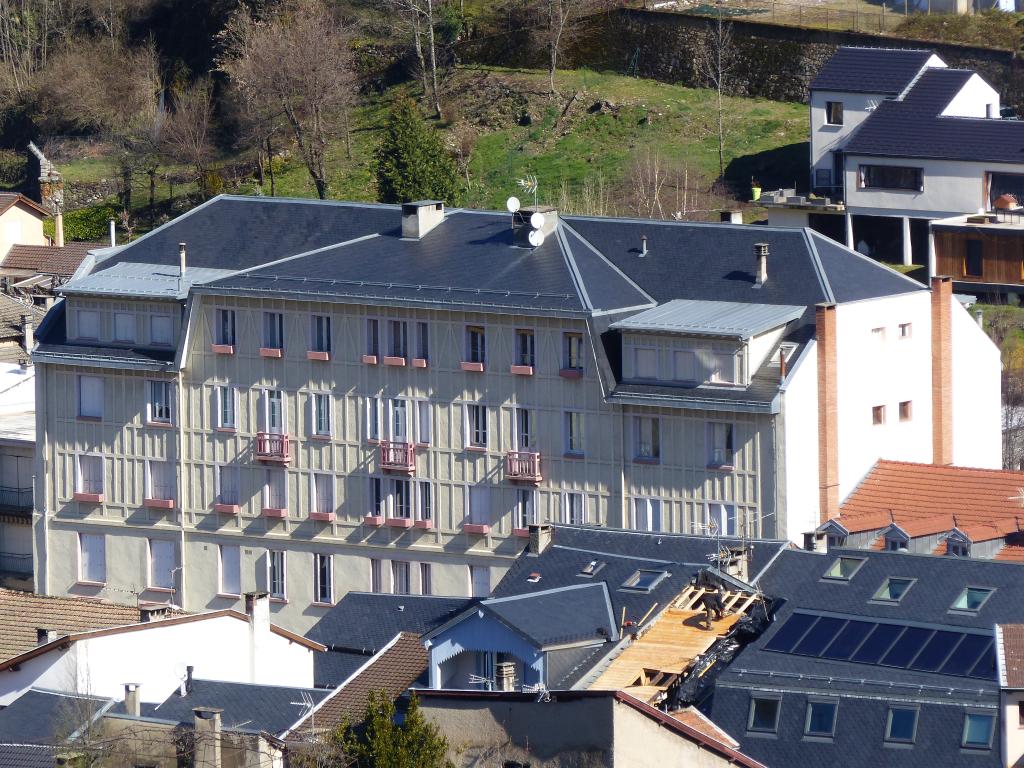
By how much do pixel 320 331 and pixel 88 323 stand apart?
6922mm

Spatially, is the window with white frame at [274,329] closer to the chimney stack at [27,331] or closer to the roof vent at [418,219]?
the roof vent at [418,219]

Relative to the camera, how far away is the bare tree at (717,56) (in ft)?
359

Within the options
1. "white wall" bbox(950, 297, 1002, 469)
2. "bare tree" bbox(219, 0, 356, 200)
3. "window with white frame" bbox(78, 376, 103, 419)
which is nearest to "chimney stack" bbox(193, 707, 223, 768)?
"window with white frame" bbox(78, 376, 103, 419)

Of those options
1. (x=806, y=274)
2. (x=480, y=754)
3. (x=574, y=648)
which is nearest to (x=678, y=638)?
(x=574, y=648)

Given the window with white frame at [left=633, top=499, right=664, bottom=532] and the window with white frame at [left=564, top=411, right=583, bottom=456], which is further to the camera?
the window with white frame at [left=564, top=411, right=583, bottom=456]

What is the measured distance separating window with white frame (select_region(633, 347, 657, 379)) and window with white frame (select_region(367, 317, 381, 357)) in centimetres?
717

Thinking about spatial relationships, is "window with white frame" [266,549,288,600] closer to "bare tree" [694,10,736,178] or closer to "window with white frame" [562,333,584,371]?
"window with white frame" [562,333,584,371]

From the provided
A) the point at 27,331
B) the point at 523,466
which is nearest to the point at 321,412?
the point at 523,466

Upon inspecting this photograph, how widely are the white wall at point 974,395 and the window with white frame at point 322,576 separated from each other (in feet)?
53.8

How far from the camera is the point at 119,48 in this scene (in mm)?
129125

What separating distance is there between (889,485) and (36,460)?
23.3 m

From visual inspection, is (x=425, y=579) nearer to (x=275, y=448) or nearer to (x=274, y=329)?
(x=275, y=448)

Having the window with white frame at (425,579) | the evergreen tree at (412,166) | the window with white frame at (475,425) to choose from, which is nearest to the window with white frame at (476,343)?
the window with white frame at (475,425)

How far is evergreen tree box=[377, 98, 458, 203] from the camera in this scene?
99.1 metres
